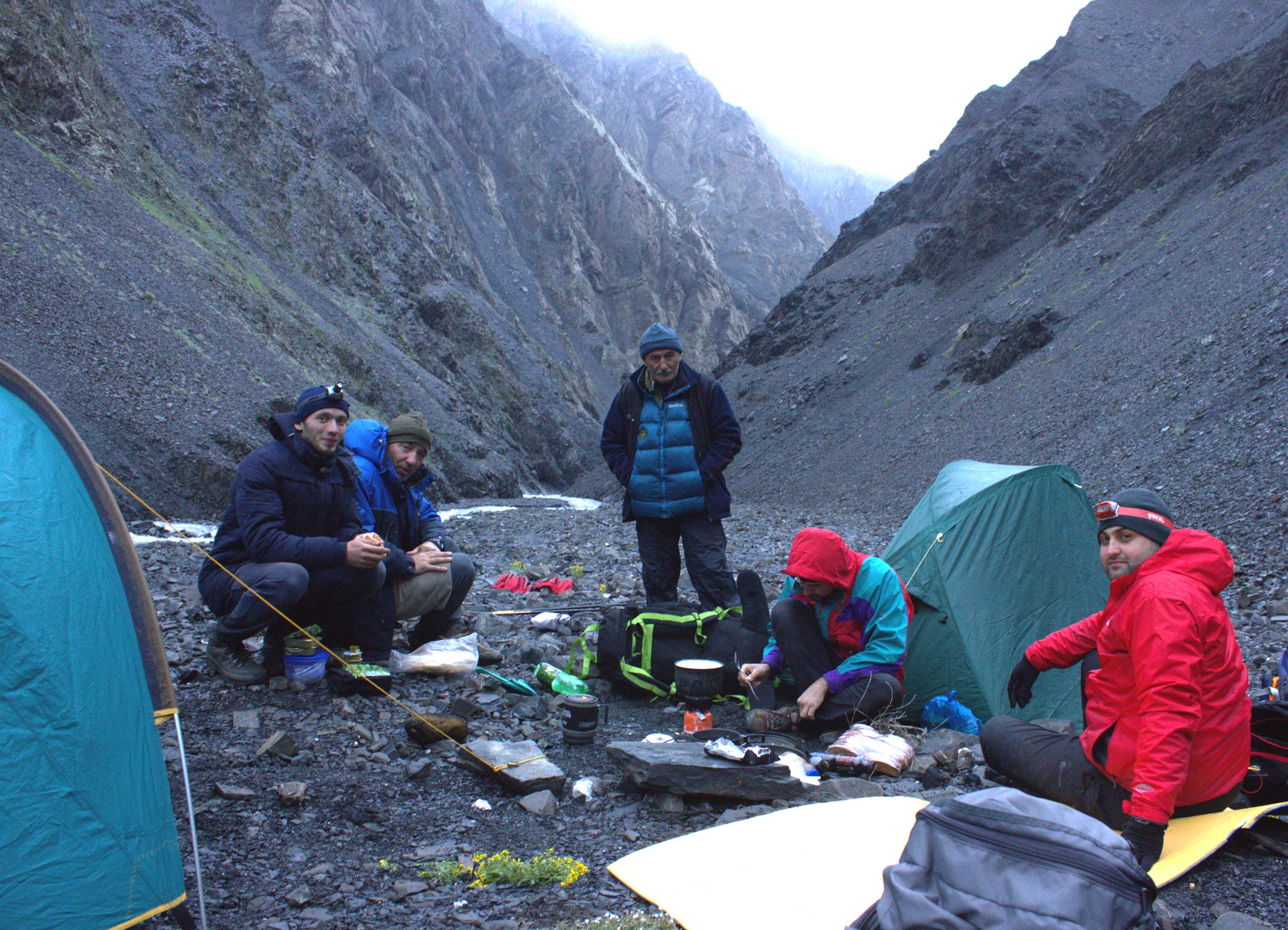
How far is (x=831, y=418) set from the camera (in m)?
29.8

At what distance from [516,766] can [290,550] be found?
167 centimetres

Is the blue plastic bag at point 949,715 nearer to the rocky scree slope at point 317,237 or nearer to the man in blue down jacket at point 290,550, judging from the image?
the man in blue down jacket at point 290,550

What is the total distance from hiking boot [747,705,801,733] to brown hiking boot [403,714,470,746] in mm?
1533

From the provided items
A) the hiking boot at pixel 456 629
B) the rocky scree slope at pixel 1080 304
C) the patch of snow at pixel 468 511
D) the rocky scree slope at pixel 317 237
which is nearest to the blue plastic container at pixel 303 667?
the hiking boot at pixel 456 629

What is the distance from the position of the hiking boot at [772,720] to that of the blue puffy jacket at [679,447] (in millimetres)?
1485

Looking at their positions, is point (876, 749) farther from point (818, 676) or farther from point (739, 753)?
point (739, 753)

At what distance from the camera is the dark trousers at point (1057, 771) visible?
10.3 ft

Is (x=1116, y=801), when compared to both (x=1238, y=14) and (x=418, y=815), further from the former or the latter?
(x=1238, y=14)

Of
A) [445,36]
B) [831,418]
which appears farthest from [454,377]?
[445,36]

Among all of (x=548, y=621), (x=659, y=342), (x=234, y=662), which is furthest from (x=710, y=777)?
(x=548, y=621)

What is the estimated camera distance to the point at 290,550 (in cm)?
428

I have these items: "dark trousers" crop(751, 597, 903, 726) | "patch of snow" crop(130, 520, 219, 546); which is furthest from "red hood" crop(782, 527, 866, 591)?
"patch of snow" crop(130, 520, 219, 546)

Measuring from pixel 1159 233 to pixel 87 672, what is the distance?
29.0 meters

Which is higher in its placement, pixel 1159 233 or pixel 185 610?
pixel 1159 233
